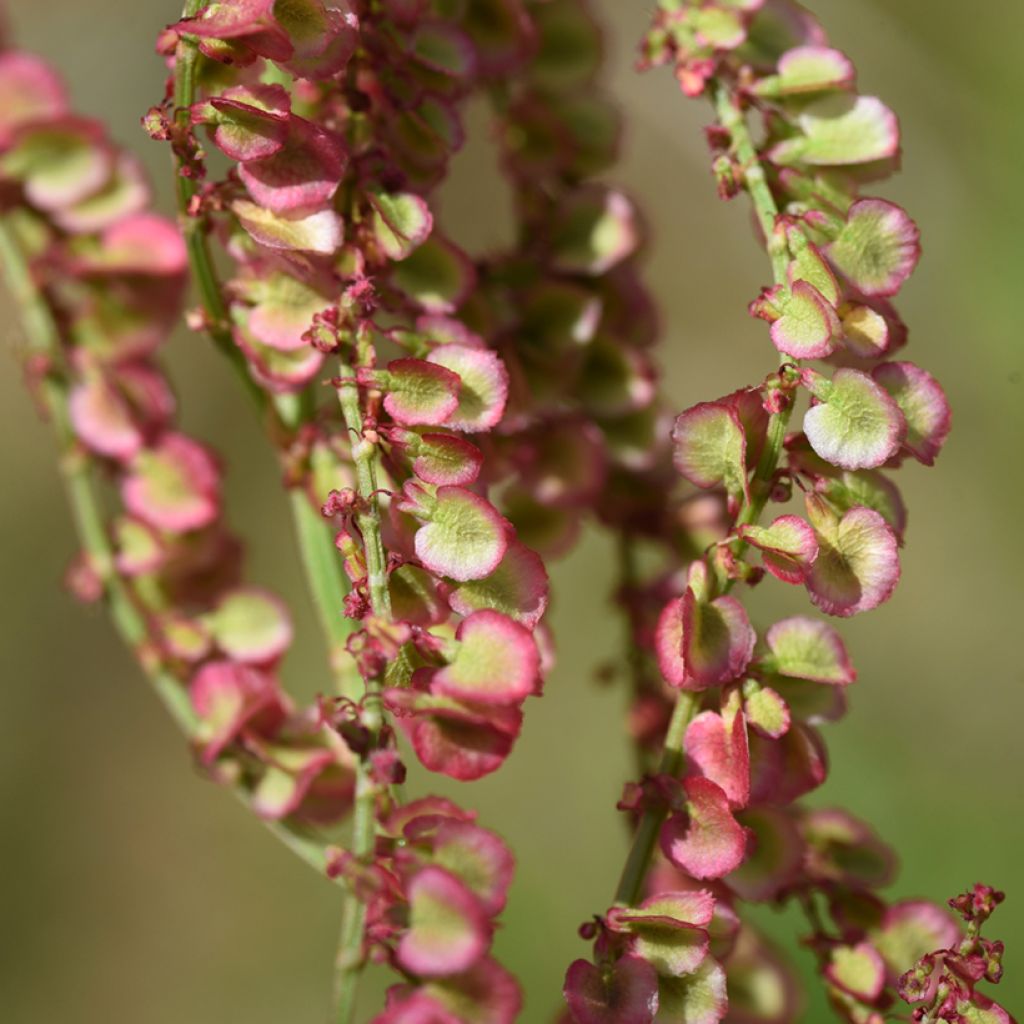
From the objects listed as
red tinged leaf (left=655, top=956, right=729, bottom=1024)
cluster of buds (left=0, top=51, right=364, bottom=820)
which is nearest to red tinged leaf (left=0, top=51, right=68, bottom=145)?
cluster of buds (left=0, top=51, right=364, bottom=820)

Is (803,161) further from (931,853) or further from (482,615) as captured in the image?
(931,853)

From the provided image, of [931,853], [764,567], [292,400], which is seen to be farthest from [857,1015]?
[931,853]

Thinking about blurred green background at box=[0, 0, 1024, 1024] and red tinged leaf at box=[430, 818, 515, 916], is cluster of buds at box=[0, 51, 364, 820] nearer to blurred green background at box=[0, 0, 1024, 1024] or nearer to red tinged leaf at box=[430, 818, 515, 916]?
red tinged leaf at box=[430, 818, 515, 916]

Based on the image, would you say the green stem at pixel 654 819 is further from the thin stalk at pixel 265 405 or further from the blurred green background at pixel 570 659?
the blurred green background at pixel 570 659

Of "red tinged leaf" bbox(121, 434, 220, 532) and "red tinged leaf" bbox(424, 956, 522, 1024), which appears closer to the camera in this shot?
"red tinged leaf" bbox(424, 956, 522, 1024)

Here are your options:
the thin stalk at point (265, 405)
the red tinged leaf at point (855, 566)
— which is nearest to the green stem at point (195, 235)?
the thin stalk at point (265, 405)

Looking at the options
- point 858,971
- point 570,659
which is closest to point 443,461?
point 858,971

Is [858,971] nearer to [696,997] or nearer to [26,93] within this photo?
[696,997]
